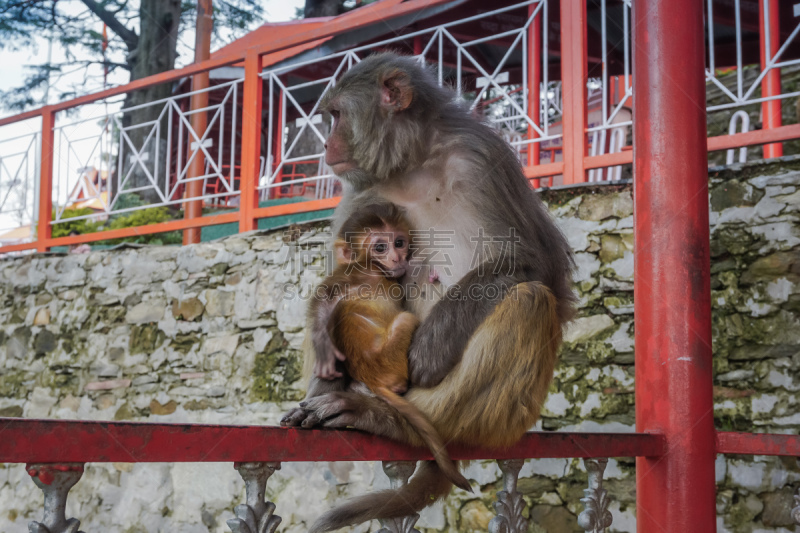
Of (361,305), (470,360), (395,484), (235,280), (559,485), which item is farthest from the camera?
(235,280)

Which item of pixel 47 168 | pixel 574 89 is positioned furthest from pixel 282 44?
pixel 47 168

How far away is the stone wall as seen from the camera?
11.1 feet

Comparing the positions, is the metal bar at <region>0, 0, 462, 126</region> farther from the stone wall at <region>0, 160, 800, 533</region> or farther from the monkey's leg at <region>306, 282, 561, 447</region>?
the monkey's leg at <region>306, 282, 561, 447</region>

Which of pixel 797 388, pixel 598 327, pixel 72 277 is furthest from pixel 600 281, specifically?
pixel 72 277

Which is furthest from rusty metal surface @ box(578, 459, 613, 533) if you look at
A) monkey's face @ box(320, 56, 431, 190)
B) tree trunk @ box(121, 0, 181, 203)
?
tree trunk @ box(121, 0, 181, 203)

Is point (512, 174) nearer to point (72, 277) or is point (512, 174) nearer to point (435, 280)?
point (435, 280)

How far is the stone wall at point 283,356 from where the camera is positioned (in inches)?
133

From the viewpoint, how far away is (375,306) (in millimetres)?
2164

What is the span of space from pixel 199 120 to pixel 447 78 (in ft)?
14.5

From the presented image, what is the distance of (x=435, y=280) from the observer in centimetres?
229

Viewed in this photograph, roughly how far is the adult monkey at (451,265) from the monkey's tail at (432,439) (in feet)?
0.08

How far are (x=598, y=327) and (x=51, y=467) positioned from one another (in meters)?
3.06

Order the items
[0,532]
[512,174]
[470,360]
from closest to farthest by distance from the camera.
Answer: [470,360]
[512,174]
[0,532]

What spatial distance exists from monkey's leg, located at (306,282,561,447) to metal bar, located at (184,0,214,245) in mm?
4084
